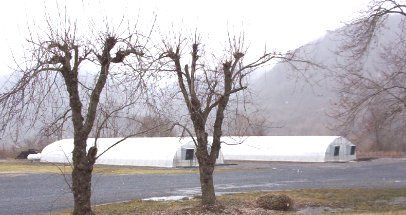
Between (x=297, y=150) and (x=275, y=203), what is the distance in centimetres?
3836

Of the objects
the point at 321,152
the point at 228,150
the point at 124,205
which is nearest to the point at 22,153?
the point at 228,150

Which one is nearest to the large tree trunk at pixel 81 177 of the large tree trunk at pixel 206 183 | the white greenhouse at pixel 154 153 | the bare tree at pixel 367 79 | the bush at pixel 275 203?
the large tree trunk at pixel 206 183

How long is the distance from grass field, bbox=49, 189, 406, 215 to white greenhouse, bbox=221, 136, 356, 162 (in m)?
29.6

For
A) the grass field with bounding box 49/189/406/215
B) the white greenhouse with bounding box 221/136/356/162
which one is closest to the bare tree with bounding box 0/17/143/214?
the grass field with bounding box 49/189/406/215

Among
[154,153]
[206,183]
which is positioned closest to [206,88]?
[206,183]

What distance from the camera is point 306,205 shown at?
18094mm

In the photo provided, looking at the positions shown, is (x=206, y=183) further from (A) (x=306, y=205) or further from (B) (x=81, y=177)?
(B) (x=81, y=177)

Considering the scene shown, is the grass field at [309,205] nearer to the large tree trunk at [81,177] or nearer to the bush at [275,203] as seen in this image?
the bush at [275,203]

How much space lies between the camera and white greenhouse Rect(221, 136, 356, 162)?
5266 cm

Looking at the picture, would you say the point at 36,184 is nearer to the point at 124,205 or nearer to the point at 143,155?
the point at 124,205

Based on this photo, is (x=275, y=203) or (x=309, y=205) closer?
(x=275, y=203)

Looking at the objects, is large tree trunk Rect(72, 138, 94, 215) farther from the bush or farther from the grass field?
the bush

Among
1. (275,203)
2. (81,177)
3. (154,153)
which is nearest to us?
(81,177)

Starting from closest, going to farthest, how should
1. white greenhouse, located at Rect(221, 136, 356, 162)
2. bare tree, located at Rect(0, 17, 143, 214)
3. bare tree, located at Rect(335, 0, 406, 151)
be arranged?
1. bare tree, located at Rect(0, 17, 143, 214)
2. bare tree, located at Rect(335, 0, 406, 151)
3. white greenhouse, located at Rect(221, 136, 356, 162)
